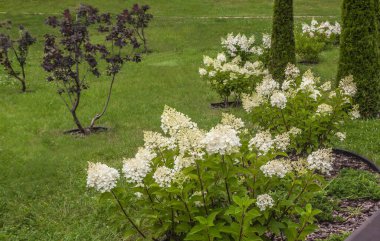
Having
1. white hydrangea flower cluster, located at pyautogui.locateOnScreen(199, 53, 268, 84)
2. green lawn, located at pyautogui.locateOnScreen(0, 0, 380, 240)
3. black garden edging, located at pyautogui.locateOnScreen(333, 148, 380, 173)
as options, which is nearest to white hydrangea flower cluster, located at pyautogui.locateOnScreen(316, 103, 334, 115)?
black garden edging, located at pyautogui.locateOnScreen(333, 148, 380, 173)

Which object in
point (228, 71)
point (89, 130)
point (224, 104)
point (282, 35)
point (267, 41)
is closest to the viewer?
point (89, 130)

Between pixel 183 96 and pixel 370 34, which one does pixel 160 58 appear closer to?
pixel 183 96

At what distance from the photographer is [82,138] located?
9.96 meters

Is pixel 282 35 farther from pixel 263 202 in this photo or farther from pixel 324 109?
pixel 263 202

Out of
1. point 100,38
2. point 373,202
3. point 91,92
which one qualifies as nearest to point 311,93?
point 373,202

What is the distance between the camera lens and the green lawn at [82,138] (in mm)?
6469

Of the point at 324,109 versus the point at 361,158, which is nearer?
the point at 324,109

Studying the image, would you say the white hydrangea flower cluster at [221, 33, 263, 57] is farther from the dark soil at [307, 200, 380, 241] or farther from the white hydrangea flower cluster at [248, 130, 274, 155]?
the white hydrangea flower cluster at [248, 130, 274, 155]

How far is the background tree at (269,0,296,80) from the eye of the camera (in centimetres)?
1247

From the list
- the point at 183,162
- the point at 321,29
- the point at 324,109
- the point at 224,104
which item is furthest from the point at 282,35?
the point at 183,162

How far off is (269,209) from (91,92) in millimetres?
10385

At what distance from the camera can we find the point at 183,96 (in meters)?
13.0

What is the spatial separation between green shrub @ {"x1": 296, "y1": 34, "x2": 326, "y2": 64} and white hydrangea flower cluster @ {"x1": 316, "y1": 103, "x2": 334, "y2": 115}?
9701 millimetres

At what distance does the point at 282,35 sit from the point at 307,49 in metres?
4.05
